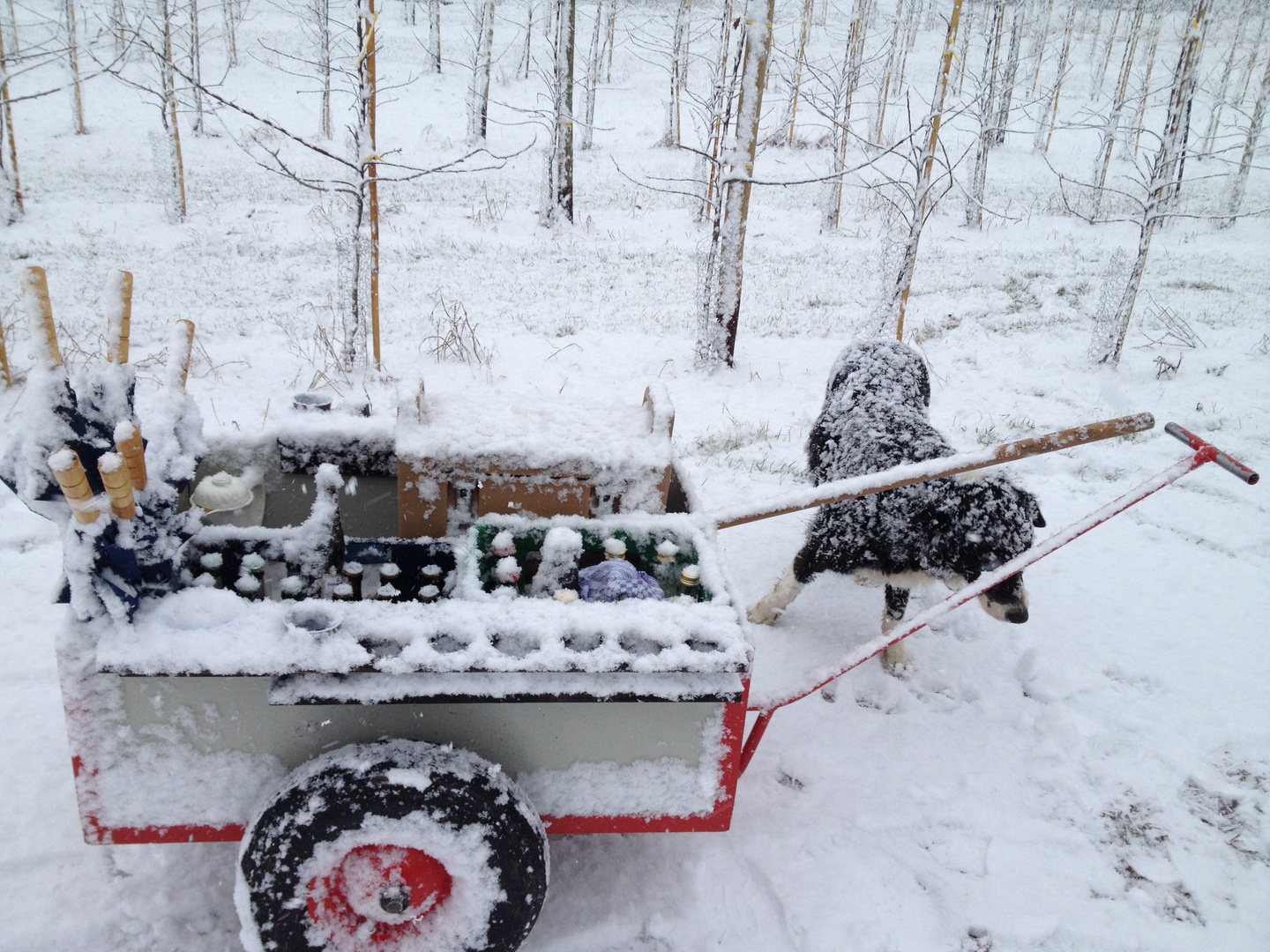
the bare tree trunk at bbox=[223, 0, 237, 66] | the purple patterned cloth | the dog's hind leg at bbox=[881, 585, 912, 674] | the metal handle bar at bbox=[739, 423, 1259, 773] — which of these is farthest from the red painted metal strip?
the bare tree trunk at bbox=[223, 0, 237, 66]

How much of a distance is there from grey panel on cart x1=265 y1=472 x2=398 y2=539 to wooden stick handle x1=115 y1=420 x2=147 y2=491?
44.7 inches

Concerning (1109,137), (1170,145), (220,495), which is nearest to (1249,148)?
(1109,137)

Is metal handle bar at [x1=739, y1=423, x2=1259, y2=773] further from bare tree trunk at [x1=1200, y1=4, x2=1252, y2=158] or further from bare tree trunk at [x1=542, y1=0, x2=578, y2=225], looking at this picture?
bare tree trunk at [x1=1200, y1=4, x2=1252, y2=158]

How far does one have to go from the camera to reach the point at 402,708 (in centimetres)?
180

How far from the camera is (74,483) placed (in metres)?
1.48

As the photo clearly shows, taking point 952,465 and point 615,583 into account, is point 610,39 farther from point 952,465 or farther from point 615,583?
point 615,583

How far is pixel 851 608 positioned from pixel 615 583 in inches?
82.6

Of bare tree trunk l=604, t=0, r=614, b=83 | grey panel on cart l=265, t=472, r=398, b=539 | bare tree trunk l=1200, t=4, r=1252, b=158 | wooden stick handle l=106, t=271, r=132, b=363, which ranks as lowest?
grey panel on cart l=265, t=472, r=398, b=539

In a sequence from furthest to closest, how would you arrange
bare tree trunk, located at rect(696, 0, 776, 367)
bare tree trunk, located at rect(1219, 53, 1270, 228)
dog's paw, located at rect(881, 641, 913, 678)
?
bare tree trunk, located at rect(1219, 53, 1270, 228) → bare tree trunk, located at rect(696, 0, 776, 367) → dog's paw, located at rect(881, 641, 913, 678)

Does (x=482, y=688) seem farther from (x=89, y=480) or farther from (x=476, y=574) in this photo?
(x=89, y=480)

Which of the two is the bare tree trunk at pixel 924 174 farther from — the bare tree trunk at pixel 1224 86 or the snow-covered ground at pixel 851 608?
the bare tree trunk at pixel 1224 86

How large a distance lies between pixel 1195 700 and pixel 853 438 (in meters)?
1.90

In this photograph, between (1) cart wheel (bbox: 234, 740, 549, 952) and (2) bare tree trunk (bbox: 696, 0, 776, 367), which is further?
(2) bare tree trunk (bbox: 696, 0, 776, 367)

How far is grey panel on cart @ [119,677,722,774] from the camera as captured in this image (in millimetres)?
1699
